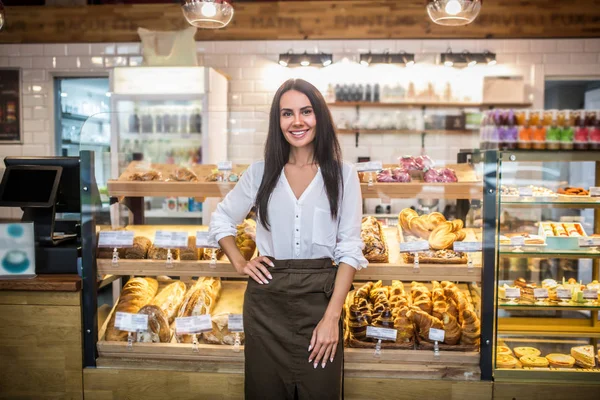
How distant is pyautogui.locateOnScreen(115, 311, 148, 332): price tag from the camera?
2.59 metres

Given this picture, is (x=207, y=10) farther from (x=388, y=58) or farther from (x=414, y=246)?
(x=388, y=58)

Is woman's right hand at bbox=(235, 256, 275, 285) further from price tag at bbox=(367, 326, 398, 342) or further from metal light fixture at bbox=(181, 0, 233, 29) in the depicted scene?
Answer: metal light fixture at bbox=(181, 0, 233, 29)

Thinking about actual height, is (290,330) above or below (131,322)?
above

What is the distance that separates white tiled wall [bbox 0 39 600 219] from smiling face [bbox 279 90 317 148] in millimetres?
3602

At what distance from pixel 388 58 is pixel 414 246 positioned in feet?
11.2

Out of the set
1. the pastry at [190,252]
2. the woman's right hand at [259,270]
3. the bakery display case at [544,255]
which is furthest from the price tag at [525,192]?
the pastry at [190,252]

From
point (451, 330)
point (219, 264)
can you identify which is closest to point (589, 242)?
point (451, 330)

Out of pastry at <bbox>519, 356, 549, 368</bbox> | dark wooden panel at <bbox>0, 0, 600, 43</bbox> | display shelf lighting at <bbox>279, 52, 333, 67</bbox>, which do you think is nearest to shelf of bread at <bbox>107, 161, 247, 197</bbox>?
pastry at <bbox>519, 356, 549, 368</bbox>

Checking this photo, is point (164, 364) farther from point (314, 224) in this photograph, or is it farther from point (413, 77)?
point (413, 77)

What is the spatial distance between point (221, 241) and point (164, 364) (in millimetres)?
783

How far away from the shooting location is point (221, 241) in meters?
2.20

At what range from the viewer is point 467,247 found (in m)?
2.50

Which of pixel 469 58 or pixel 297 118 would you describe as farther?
pixel 469 58

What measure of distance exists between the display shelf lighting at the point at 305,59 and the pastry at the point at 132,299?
3192 mm
